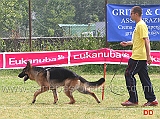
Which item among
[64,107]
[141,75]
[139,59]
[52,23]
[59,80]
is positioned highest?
[52,23]

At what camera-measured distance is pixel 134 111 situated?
23.4ft

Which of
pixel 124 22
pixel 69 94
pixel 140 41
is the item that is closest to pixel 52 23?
pixel 124 22

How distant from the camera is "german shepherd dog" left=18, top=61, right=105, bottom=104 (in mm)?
8242

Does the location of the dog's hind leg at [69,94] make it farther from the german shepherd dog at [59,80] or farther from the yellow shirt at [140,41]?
the yellow shirt at [140,41]

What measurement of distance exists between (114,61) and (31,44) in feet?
23.1

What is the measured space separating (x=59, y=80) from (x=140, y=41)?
1.78 metres

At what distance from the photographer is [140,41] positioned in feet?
24.8

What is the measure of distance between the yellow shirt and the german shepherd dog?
103cm

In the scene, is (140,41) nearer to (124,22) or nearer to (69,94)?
(69,94)

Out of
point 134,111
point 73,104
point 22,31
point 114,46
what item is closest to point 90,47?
point 114,46

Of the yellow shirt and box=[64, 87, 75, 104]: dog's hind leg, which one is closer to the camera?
the yellow shirt

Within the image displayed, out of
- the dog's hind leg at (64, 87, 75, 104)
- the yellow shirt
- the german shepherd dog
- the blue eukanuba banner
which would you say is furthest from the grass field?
the blue eukanuba banner

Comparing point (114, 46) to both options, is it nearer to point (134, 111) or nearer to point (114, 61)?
point (114, 61)

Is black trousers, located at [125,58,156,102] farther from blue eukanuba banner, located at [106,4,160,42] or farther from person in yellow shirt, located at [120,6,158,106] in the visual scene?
blue eukanuba banner, located at [106,4,160,42]
